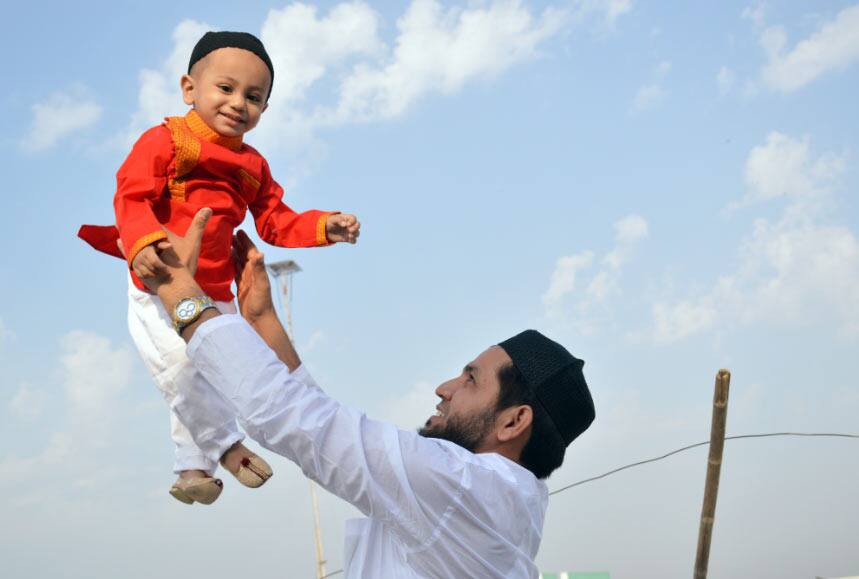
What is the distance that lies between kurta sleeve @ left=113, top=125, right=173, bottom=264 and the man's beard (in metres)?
1.05

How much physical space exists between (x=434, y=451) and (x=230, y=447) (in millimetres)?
929

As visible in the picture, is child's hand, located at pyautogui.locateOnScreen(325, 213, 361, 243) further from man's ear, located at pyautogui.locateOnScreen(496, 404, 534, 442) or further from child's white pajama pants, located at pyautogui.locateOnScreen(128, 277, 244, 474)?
man's ear, located at pyautogui.locateOnScreen(496, 404, 534, 442)

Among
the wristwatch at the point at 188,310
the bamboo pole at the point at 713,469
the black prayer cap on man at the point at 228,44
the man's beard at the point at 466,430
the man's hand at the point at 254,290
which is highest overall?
the bamboo pole at the point at 713,469

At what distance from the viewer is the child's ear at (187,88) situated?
123 inches

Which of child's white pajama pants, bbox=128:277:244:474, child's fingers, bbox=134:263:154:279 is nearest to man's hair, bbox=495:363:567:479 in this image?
child's white pajama pants, bbox=128:277:244:474

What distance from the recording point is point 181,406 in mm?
3152

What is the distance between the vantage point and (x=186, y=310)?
8.05 ft

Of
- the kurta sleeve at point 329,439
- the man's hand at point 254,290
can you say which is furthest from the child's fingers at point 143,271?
the man's hand at point 254,290

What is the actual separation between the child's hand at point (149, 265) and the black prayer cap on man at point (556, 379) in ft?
3.80

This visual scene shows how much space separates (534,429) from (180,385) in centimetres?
120

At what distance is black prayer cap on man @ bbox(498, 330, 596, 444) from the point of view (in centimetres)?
301

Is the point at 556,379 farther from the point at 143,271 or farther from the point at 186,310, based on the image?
the point at 143,271

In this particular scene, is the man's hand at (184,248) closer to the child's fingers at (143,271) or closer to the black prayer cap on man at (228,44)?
the child's fingers at (143,271)

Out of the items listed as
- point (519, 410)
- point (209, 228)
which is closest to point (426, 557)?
point (519, 410)
